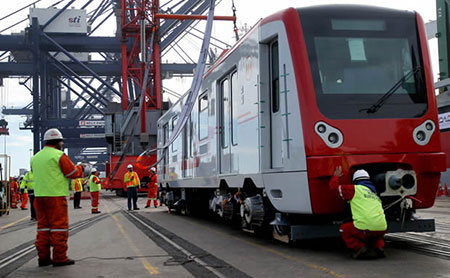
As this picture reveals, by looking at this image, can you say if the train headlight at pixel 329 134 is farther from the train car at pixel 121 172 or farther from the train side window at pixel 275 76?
the train car at pixel 121 172

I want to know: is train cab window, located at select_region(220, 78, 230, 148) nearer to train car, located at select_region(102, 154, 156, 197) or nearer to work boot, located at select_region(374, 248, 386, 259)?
work boot, located at select_region(374, 248, 386, 259)

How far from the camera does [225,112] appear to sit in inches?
412

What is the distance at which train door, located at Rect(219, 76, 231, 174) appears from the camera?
10.2 m

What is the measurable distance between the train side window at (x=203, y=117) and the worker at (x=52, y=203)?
4.67 metres

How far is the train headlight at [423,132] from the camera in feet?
25.5

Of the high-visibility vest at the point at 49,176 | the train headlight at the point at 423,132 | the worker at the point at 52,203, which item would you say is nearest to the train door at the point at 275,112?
the train headlight at the point at 423,132

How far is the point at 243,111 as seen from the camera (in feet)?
30.3

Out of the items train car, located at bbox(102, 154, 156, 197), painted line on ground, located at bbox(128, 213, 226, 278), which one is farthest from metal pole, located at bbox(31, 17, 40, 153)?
painted line on ground, located at bbox(128, 213, 226, 278)

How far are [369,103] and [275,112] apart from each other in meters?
1.35

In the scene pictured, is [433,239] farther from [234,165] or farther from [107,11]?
[107,11]

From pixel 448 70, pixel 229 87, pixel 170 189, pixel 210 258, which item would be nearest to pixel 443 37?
pixel 448 70

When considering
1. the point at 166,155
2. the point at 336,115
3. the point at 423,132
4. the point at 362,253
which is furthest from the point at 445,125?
the point at 362,253

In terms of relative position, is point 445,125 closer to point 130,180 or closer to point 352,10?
point 130,180

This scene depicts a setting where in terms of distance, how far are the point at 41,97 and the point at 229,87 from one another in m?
46.5
